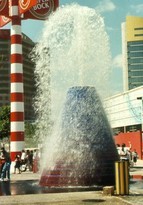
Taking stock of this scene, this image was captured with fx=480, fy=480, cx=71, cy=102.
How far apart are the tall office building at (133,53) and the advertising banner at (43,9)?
5227 inches

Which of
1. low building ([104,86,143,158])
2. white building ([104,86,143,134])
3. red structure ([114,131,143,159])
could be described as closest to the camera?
red structure ([114,131,143,159])

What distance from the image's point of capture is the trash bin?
13055 millimetres

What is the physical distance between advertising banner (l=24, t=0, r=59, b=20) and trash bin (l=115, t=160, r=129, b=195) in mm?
22673

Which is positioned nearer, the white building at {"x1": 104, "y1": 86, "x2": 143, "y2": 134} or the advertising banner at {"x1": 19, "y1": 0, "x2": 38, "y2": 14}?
the advertising banner at {"x1": 19, "y1": 0, "x2": 38, "y2": 14}

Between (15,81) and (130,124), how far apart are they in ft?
125

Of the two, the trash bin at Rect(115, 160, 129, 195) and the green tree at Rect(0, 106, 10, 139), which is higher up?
the green tree at Rect(0, 106, 10, 139)

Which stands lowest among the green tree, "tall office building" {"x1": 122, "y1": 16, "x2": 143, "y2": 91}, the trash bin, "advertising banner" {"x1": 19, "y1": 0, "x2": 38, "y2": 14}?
the trash bin

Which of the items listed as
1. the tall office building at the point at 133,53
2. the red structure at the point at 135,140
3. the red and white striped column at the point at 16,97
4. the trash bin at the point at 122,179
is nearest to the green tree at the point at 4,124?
the red structure at the point at 135,140

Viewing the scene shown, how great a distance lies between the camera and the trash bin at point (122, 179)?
42.8ft

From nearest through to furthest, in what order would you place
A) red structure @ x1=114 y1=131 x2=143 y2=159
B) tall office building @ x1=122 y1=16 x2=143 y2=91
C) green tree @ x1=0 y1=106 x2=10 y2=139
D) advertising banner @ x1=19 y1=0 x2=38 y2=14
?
advertising banner @ x1=19 y1=0 x2=38 y2=14 → red structure @ x1=114 y1=131 x2=143 y2=159 → green tree @ x1=0 y1=106 x2=10 y2=139 → tall office building @ x1=122 y1=16 x2=143 y2=91

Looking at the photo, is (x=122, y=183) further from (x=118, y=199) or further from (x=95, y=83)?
(x=95, y=83)

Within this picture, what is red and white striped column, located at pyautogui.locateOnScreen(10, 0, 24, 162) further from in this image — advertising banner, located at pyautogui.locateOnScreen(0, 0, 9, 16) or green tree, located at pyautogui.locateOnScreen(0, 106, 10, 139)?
green tree, located at pyautogui.locateOnScreen(0, 106, 10, 139)

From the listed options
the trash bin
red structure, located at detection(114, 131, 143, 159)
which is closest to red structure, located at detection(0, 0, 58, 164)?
the trash bin

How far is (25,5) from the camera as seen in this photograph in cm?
3120
